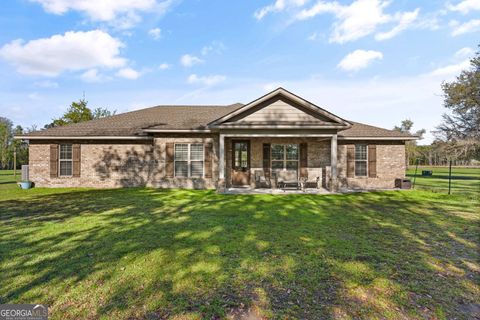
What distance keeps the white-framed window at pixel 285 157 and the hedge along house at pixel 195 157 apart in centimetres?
6

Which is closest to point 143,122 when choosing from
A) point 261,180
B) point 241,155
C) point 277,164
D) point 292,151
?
point 241,155

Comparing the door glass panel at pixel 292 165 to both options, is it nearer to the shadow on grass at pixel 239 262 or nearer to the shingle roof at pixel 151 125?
the shingle roof at pixel 151 125

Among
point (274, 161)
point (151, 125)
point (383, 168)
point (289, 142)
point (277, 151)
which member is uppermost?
point (151, 125)

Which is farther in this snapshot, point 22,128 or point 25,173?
point 22,128

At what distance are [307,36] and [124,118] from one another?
507 inches

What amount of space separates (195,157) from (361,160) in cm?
980

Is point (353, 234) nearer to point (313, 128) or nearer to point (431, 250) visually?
point (431, 250)

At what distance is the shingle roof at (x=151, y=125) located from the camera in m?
13.4

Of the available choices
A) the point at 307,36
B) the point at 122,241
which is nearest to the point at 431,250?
the point at 122,241

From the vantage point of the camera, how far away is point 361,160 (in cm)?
1412

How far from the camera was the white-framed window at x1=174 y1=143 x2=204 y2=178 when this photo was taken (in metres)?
13.5

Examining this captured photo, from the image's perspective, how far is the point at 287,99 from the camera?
1230 cm

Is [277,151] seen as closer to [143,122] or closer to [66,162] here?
[143,122]

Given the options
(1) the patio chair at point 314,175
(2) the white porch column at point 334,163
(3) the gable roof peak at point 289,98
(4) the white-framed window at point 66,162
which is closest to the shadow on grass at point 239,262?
(2) the white porch column at point 334,163
